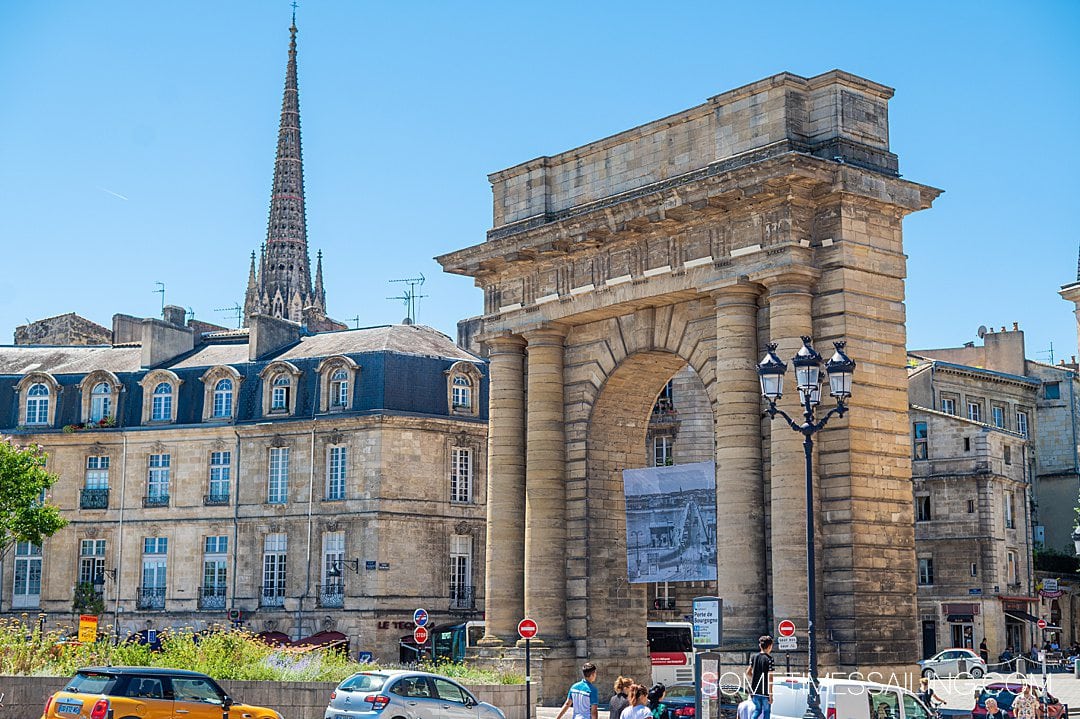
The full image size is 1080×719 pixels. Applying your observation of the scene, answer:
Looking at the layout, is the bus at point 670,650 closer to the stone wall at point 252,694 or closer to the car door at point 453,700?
the stone wall at point 252,694

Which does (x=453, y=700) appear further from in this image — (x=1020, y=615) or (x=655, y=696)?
(x=1020, y=615)

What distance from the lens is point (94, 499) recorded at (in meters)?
48.8

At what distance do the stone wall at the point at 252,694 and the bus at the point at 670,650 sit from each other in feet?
48.2

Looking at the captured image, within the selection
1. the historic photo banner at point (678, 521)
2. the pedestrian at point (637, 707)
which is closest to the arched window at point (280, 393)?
the historic photo banner at point (678, 521)

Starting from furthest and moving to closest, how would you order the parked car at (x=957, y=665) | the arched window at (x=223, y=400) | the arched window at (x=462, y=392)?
the arched window at (x=223, y=400), the arched window at (x=462, y=392), the parked car at (x=957, y=665)

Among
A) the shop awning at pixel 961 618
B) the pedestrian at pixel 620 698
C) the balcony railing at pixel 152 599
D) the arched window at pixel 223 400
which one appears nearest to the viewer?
the pedestrian at pixel 620 698

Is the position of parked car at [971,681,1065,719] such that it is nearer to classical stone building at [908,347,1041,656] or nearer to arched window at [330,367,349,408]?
arched window at [330,367,349,408]

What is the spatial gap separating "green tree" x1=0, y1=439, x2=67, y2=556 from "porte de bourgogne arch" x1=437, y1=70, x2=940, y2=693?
683 inches

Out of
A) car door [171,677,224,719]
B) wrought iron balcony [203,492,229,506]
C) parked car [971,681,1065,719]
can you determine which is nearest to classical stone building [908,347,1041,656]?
wrought iron balcony [203,492,229,506]

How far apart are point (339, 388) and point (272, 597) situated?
7104 millimetres

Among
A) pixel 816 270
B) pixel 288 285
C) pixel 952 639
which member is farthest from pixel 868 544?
pixel 288 285

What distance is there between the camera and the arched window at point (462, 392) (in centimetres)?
4769

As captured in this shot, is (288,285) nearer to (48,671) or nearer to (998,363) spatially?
(998,363)

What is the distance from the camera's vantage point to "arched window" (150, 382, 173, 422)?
161 feet
